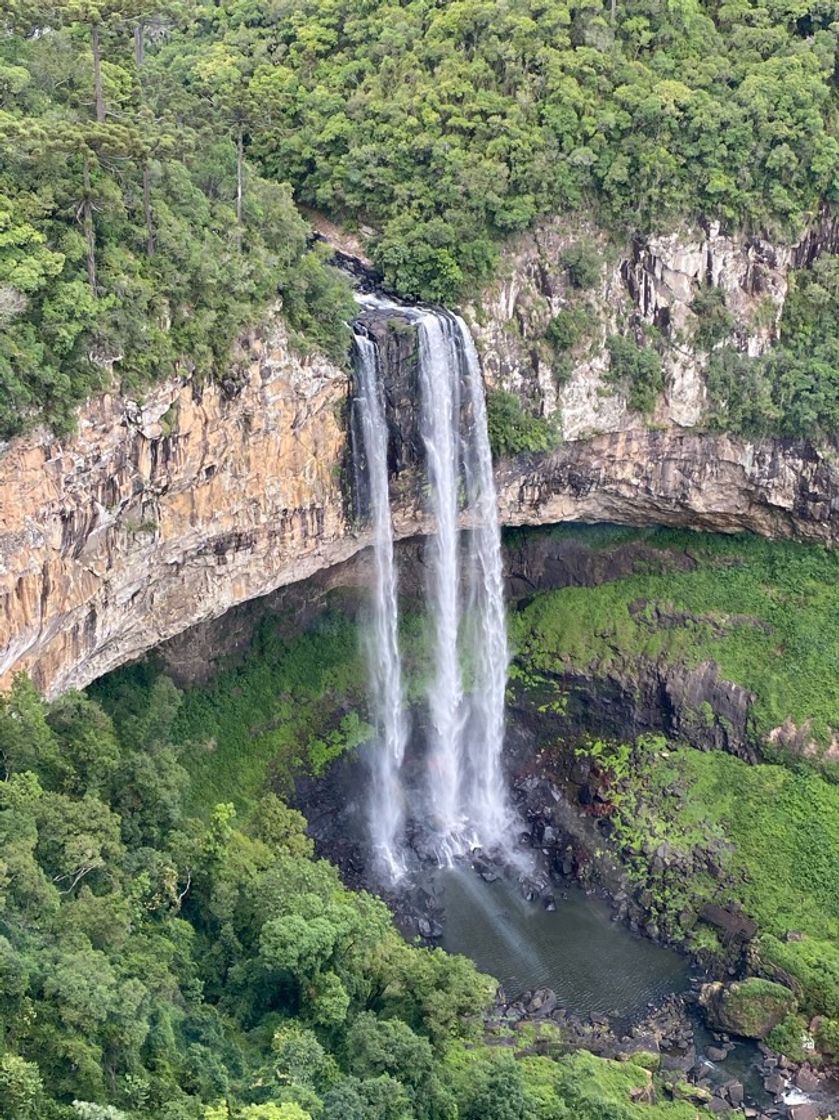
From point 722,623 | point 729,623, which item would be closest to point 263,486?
point 722,623

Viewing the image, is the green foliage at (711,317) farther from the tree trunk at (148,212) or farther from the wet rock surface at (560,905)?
the tree trunk at (148,212)

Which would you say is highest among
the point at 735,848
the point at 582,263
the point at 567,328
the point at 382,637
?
the point at 582,263

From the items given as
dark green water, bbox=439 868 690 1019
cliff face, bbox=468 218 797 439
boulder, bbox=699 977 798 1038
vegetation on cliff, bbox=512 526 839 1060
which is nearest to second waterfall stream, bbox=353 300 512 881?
cliff face, bbox=468 218 797 439

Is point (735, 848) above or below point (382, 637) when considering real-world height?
below

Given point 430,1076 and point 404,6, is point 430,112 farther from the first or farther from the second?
point 430,1076

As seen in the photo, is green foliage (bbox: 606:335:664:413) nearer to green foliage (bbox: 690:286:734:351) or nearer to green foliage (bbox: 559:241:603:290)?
green foliage (bbox: 690:286:734:351)

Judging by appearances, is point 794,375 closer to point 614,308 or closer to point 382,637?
point 614,308

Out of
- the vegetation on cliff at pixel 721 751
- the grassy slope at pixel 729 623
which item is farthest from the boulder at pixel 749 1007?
the grassy slope at pixel 729 623
